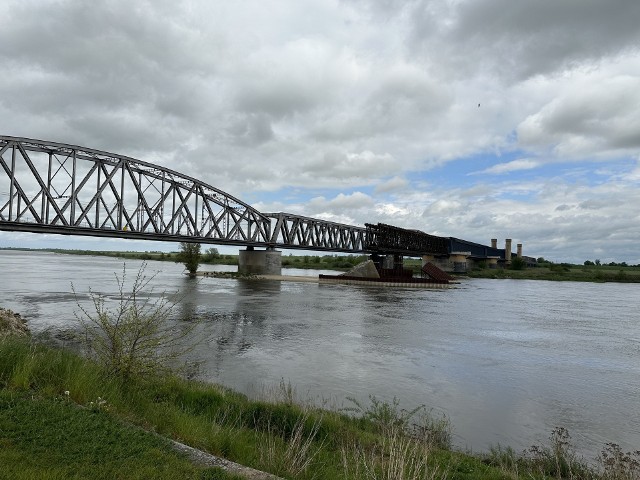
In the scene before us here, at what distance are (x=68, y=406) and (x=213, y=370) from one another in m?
9.04

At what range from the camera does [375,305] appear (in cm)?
4300

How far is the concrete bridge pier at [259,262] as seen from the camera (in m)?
90.6

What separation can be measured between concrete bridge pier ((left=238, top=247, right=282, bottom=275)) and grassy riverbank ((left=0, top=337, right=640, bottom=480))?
7987 centimetres

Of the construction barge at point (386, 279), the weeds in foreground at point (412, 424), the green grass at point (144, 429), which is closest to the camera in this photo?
the green grass at point (144, 429)

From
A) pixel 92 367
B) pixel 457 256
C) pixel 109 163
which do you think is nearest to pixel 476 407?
pixel 92 367

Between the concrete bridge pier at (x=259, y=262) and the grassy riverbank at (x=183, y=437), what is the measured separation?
79.9 m

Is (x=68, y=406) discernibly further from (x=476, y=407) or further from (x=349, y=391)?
(x=476, y=407)

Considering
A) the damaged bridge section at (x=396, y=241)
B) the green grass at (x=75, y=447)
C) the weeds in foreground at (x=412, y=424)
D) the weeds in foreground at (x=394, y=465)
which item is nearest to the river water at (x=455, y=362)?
the weeds in foreground at (x=412, y=424)

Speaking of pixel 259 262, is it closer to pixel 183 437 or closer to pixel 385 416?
pixel 385 416

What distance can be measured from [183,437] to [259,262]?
85.0 meters

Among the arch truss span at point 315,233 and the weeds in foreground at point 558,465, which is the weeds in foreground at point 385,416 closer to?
the weeds in foreground at point 558,465

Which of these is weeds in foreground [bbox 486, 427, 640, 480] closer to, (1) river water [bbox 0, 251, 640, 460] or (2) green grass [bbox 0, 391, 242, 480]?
(1) river water [bbox 0, 251, 640, 460]

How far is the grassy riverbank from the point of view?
211 inches

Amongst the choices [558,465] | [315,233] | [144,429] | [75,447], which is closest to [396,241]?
[315,233]
